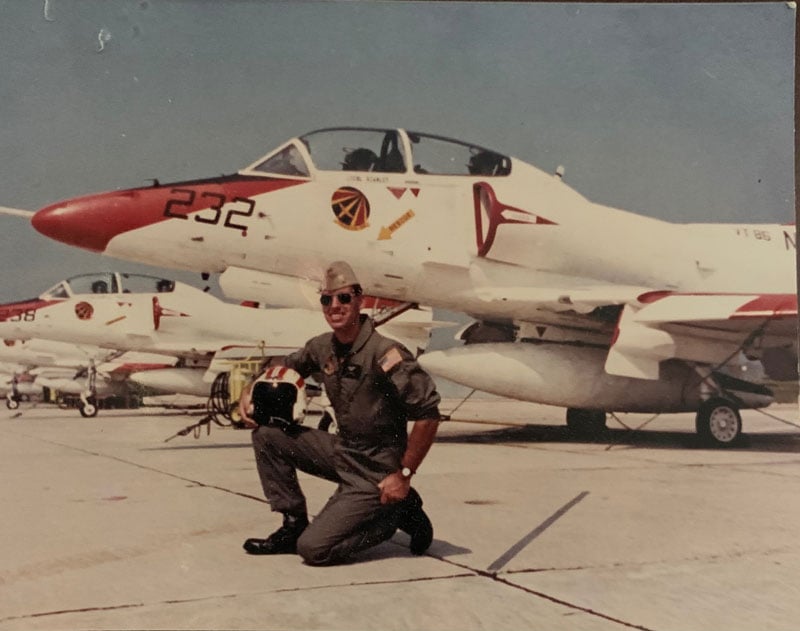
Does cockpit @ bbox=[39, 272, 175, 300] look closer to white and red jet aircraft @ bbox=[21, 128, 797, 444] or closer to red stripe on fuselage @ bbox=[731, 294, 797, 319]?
white and red jet aircraft @ bbox=[21, 128, 797, 444]

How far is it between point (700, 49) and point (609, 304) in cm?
340

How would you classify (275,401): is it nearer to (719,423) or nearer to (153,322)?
(719,423)

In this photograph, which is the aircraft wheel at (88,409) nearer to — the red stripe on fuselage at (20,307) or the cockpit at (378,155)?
the red stripe on fuselage at (20,307)

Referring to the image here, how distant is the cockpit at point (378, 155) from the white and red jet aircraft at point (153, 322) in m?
7.76

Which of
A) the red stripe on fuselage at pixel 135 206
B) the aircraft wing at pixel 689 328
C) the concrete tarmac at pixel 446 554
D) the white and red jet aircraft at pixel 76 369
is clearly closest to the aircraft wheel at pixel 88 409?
the white and red jet aircraft at pixel 76 369

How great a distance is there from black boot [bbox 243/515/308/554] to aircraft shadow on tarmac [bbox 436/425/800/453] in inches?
205

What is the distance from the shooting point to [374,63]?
490cm

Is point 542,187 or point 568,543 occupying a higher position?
point 542,187

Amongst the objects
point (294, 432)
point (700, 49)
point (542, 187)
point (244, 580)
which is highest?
point (700, 49)

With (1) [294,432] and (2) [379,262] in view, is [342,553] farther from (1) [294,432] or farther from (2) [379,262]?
(2) [379,262]

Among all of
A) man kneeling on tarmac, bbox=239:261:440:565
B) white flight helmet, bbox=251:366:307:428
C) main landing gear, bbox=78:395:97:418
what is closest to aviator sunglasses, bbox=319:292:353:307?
man kneeling on tarmac, bbox=239:261:440:565

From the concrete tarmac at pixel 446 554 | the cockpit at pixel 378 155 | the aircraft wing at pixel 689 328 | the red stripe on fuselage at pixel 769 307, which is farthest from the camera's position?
the aircraft wing at pixel 689 328

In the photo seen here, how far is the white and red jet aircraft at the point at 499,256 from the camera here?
24.0ft

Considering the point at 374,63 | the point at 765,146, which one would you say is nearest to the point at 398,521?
the point at 374,63
